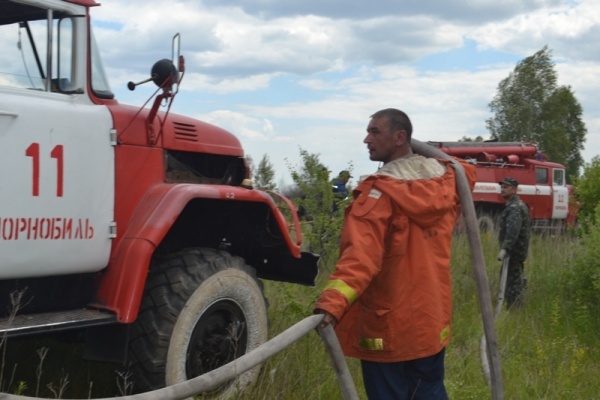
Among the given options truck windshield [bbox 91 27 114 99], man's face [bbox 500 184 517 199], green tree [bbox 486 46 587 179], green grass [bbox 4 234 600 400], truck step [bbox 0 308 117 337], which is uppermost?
green tree [bbox 486 46 587 179]

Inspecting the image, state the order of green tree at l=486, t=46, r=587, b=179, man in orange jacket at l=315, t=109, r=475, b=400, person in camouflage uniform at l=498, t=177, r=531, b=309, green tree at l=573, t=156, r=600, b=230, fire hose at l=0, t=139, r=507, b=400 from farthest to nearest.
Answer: green tree at l=486, t=46, r=587, b=179 < green tree at l=573, t=156, r=600, b=230 < person in camouflage uniform at l=498, t=177, r=531, b=309 < man in orange jacket at l=315, t=109, r=475, b=400 < fire hose at l=0, t=139, r=507, b=400

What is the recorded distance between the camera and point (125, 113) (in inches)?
182

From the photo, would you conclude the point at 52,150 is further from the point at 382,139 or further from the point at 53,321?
the point at 382,139

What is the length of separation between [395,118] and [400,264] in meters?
0.67

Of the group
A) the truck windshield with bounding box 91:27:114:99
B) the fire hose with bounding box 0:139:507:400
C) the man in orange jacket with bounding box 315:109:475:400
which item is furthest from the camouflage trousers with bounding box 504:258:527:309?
the truck windshield with bounding box 91:27:114:99

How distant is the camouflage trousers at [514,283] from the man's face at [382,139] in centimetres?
595

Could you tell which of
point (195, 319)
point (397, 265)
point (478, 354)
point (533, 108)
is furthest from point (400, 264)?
point (533, 108)

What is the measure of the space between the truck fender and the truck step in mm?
85

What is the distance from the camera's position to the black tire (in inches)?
178

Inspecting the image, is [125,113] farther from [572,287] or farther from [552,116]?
[552,116]

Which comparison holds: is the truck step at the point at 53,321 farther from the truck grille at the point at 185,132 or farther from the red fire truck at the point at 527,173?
the red fire truck at the point at 527,173

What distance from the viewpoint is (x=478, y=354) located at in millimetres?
6539

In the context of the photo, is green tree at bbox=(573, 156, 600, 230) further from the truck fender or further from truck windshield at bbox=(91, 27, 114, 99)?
truck windshield at bbox=(91, 27, 114, 99)

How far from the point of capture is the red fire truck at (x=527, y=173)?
19.4m
